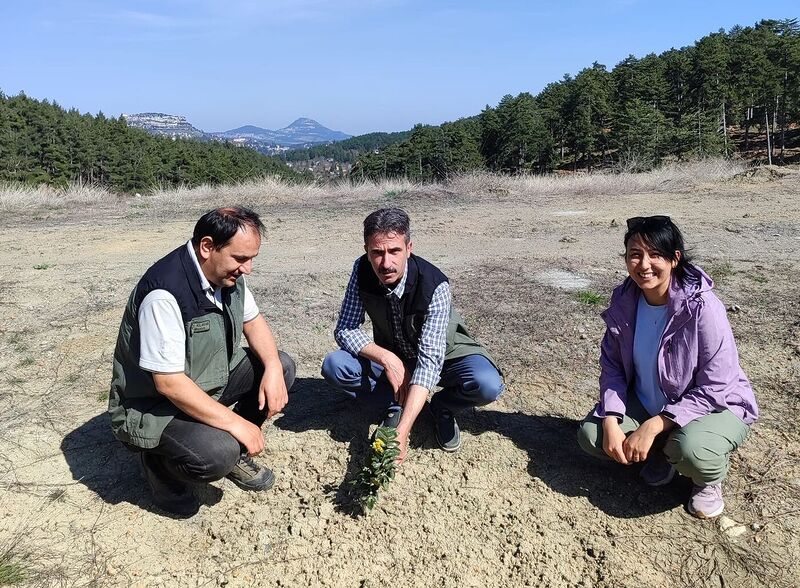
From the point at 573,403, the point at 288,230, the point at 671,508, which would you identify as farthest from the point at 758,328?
the point at 288,230

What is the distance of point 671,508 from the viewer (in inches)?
91.7

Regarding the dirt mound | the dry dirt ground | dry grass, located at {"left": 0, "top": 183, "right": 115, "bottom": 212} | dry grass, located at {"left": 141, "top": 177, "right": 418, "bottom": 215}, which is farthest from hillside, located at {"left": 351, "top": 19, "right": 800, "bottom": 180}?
the dry dirt ground

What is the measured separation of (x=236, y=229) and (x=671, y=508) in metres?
2.13

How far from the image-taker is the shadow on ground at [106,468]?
247 cm

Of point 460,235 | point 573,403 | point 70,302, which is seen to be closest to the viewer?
point 573,403

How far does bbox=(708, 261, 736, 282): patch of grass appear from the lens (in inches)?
204

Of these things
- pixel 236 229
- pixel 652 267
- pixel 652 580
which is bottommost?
pixel 652 580

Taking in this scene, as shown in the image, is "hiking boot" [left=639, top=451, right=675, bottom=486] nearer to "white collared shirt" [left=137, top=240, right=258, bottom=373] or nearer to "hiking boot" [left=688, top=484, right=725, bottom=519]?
"hiking boot" [left=688, top=484, right=725, bottom=519]

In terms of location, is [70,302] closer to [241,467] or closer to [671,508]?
[241,467]

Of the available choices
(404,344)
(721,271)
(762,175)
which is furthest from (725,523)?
(762,175)

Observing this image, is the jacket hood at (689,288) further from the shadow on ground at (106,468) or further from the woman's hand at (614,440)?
the shadow on ground at (106,468)

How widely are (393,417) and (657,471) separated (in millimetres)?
1230

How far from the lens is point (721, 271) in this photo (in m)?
5.34

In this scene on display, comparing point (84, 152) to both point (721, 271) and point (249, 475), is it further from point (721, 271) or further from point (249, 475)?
point (249, 475)
